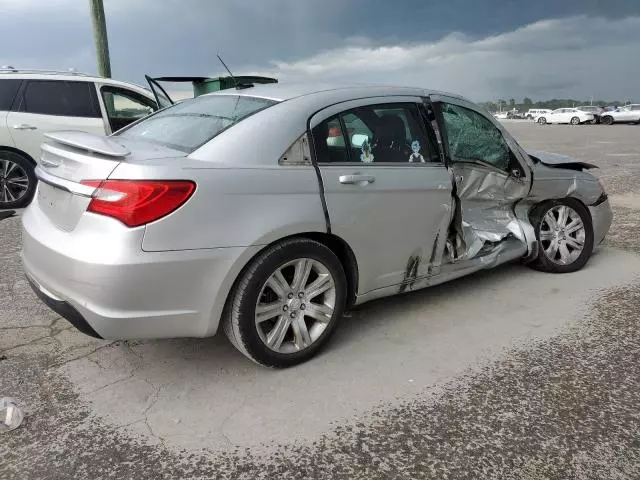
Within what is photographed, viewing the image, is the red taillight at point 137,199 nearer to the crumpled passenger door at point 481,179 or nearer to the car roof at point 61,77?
the crumpled passenger door at point 481,179

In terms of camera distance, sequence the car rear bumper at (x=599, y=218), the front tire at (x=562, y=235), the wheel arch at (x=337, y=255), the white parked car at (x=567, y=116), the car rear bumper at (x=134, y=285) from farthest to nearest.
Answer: the white parked car at (x=567, y=116)
the car rear bumper at (x=599, y=218)
the front tire at (x=562, y=235)
the wheel arch at (x=337, y=255)
the car rear bumper at (x=134, y=285)

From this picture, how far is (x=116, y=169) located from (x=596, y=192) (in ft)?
13.1

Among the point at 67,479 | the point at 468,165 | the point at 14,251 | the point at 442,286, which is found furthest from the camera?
the point at 14,251

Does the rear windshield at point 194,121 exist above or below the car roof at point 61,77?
below

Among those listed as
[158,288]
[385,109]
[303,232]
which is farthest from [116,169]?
[385,109]

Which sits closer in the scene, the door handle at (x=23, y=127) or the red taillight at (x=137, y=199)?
the red taillight at (x=137, y=199)

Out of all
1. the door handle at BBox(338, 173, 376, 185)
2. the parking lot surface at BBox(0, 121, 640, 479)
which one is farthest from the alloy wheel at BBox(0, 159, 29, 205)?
the door handle at BBox(338, 173, 376, 185)

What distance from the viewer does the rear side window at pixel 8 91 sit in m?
7.11

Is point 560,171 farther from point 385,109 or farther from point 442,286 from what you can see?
point 385,109

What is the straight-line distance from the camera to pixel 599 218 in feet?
15.6

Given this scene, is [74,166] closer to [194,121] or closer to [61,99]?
[194,121]

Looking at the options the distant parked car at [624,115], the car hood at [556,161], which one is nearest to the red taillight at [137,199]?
the car hood at [556,161]

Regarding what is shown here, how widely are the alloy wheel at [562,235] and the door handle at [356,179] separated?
2048 mm

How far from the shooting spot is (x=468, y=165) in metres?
3.88
